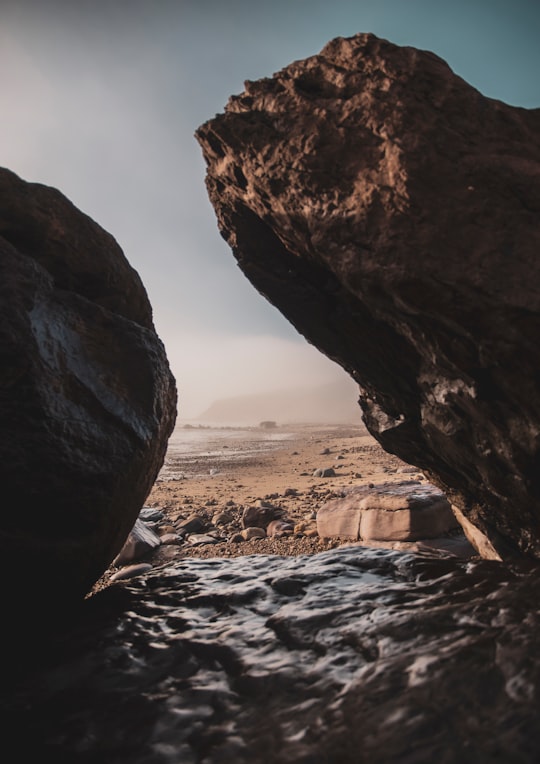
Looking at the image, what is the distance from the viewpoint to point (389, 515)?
591 centimetres

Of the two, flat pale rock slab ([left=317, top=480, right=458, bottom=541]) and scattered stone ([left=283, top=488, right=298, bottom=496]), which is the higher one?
flat pale rock slab ([left=317, top=480, right=458, bottom=541])

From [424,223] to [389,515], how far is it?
440 centimetres

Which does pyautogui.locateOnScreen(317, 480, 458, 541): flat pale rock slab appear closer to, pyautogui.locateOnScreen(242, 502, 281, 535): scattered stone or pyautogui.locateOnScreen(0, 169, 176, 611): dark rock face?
pyautogui.locateOnScreen(242, 502, 281, 535): scattered stone

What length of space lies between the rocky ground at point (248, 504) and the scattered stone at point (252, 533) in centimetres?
2

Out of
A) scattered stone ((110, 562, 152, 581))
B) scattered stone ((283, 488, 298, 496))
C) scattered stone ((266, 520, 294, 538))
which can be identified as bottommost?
scattered stone ((110, 562, 152, 581))

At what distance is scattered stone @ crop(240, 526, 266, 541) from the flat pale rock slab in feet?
3.34

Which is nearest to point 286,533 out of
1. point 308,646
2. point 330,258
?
point 308,646

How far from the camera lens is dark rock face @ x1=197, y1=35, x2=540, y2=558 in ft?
8.41

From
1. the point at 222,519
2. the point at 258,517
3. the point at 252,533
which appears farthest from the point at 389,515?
the point at 222,519

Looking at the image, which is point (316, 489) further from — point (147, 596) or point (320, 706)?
point (320, 706)

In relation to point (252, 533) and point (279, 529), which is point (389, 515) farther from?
point (252, 533)

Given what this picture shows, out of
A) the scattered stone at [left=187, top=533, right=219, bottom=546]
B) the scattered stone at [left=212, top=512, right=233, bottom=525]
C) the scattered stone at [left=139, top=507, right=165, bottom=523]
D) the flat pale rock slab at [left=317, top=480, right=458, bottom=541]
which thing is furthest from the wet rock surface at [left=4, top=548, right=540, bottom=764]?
the scattered stone at [left=139, top=507, right=165, bottom=523]

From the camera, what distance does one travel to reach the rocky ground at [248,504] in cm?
655

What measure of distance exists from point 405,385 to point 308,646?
223cm
